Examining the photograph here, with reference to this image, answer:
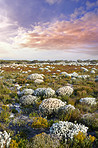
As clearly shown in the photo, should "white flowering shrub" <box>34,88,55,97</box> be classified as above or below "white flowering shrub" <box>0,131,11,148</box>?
above

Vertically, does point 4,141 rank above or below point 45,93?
below

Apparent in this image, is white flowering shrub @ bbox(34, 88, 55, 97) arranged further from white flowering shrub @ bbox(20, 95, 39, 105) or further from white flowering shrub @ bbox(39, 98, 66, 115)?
white flowering shrub @ bbox(39, 98, 66, 115)

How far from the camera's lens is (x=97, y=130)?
14.9ft

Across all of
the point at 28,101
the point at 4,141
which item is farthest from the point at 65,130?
the point at 28,101

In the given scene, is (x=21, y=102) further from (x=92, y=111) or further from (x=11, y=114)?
(x=92, y=111)

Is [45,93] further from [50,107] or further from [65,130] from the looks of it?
[65,130]

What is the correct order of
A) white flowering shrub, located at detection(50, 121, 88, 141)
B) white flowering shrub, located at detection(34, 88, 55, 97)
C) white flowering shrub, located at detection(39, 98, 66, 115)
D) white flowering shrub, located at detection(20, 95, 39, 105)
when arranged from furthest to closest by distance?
white flowering shrub, located at detection(34, 88, 55, 97)
white flowering shrub, located at detection(20, 95, 39, 105)
white flowering shrub, located at detection(39, 98, 66, 115)
white flowering shrub, located at detection(50, 121, 88, 141)

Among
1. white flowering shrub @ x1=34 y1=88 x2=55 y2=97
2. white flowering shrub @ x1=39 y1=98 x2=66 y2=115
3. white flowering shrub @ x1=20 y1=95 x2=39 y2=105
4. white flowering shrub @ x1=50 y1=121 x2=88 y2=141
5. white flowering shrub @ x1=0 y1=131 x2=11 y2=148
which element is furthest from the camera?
white flowering shrub @ x1=34 y1=88 x2=55 y2=97

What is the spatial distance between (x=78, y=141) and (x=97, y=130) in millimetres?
1488

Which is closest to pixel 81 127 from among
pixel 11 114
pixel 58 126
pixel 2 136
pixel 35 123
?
pixel 58 126

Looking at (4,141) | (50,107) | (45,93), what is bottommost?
(4,141)

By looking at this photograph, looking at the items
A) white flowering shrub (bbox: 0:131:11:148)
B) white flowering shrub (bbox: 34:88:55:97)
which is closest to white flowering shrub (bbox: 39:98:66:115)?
white flowering shrub (bbox: 34:88:55:97)

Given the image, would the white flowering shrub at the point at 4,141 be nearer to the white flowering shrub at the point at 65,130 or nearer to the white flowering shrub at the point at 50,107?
the white flowering shrub at the point at 65,130

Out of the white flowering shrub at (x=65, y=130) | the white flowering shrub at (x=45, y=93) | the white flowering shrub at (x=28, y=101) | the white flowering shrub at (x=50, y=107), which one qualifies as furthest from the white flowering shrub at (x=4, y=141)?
the white flowering shrub at (x=45, y=93)
